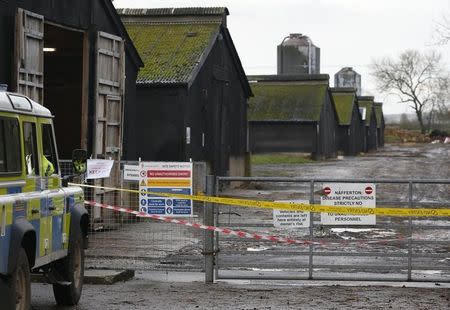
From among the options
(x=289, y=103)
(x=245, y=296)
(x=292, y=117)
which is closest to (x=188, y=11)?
(x=245, y=296)

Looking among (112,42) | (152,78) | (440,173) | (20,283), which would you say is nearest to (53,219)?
(20,283)

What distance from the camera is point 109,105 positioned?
75.6 ft

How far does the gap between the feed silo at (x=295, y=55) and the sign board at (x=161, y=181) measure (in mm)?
74138

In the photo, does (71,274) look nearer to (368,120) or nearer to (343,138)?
(343,138)

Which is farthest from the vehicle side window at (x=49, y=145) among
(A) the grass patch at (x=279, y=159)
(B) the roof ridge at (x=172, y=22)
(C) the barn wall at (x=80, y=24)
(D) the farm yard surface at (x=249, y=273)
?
(A) the grass patch at (x=279, y=159)

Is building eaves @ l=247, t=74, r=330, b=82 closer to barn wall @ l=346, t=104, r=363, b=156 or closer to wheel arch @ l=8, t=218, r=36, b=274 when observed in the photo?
barn wall @ l=346, t=104, r=363, b=156

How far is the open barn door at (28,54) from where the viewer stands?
17.7m

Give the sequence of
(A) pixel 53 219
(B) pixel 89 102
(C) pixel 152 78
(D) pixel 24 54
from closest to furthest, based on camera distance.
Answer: (A) pixel 53 219, (D) pixel 24 54, (B) pixel 89 102, (C) pixel 152 78

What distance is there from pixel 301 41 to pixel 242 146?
51.1m

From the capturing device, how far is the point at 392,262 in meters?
16.4

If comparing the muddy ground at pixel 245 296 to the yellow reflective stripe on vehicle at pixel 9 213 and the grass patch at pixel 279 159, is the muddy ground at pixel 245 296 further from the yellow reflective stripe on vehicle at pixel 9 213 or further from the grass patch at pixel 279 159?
the grass patch at pixel 279 159

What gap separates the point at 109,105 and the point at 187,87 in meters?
7.52

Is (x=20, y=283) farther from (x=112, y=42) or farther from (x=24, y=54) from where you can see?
(x=112, y=42)

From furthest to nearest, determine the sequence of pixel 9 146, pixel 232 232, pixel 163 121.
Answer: pixel 163 121 < pixel 232 232 < pixel 9 146
